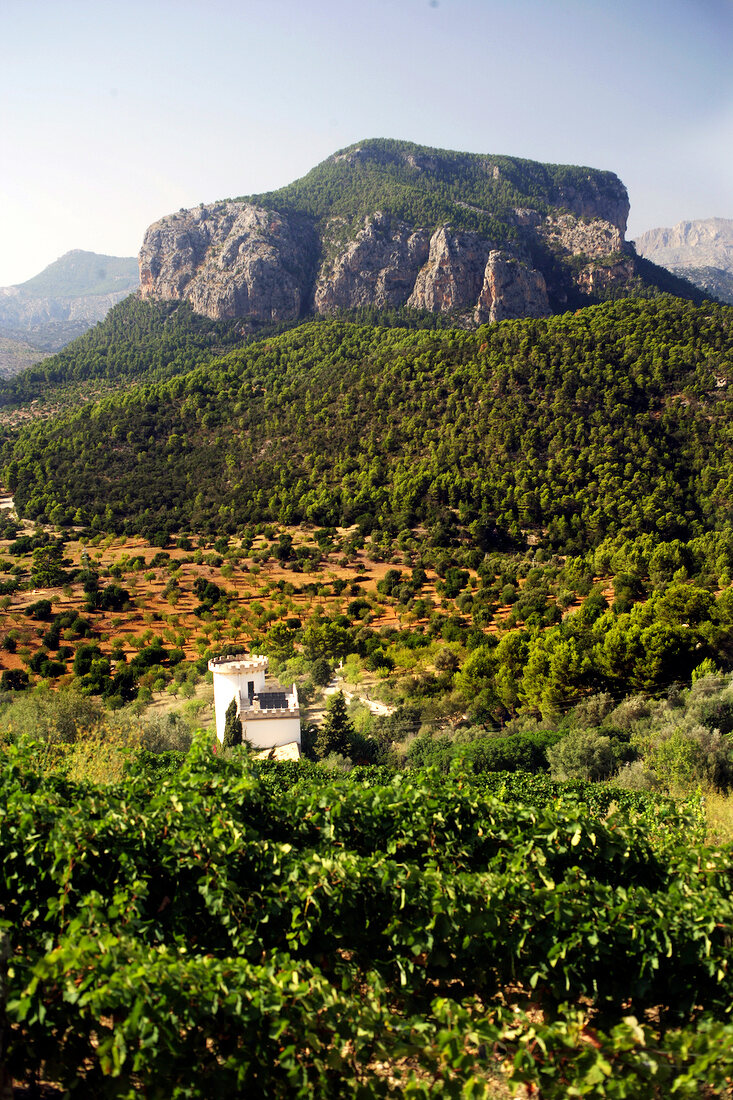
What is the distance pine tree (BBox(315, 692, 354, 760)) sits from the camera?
18.6m

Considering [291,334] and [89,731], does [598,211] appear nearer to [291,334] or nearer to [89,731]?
[291,334]

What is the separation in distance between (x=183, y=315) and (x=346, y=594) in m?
80.3

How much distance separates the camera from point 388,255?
111312mm

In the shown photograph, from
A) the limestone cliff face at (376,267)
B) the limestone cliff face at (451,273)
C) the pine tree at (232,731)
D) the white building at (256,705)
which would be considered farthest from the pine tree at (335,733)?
the limestone cliff face at (376,267)

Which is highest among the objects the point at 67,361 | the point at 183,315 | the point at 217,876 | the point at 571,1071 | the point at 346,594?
the point at 183,315

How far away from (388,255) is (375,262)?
2.25 meters

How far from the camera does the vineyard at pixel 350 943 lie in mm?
4516

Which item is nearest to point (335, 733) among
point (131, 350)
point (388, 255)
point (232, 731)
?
point (232, 731)

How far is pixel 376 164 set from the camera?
13388 cm

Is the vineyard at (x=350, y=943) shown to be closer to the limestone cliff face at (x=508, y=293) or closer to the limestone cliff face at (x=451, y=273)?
the limestone cliff face at (x=508, y=293)

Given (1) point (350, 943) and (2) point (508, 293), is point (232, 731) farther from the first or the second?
(2) point (508, 293)

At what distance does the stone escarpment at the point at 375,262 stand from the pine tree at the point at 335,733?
91436 mm

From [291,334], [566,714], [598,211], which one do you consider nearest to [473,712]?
[566,714]

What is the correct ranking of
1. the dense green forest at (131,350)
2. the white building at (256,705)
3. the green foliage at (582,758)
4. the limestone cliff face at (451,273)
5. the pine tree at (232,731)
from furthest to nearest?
the limestone cliff face at (451,273) < the dense green forest at (131,350) < the white building at (256,705) < the pine tree at (232,731) < the green foliage at (582,758)
